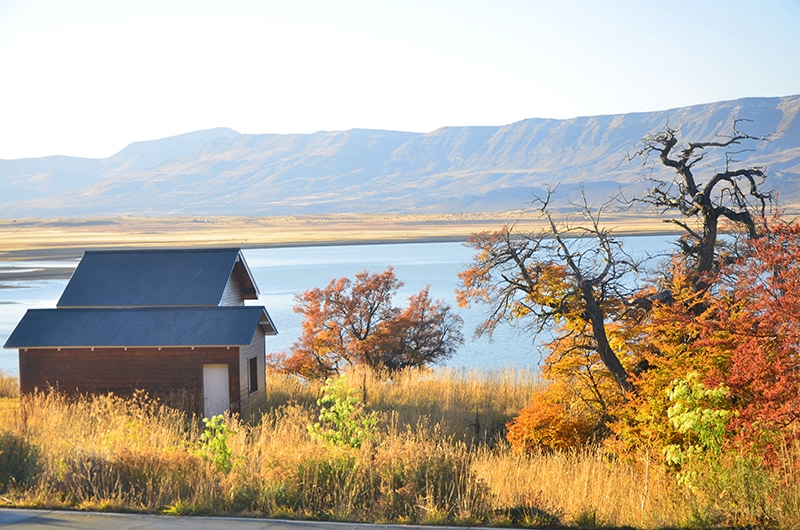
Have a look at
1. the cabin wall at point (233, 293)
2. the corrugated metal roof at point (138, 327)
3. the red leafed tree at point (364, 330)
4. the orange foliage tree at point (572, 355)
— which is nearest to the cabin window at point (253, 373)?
the corrugated metal roof at point (138, 327)

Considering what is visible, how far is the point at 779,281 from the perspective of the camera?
13.9m

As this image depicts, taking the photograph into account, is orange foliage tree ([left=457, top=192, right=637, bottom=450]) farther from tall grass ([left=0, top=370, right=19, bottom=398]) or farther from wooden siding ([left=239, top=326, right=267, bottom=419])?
tall grass ([left=0, top=370, right=19, bottom=398])

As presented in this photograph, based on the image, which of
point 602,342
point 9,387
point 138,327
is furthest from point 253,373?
point 602,342

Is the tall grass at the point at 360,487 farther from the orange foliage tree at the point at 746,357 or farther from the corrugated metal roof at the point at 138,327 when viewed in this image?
the corrugated metal roof at the point at 138,327

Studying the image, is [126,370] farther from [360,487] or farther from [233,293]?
[360,487]

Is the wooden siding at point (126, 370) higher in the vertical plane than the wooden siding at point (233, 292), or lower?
lower

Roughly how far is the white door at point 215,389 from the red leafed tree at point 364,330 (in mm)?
8932

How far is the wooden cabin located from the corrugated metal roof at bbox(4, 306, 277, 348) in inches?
1.2

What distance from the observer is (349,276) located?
3319 inches

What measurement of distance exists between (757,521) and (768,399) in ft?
10.8

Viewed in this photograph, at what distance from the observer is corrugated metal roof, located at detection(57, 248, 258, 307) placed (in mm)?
30188

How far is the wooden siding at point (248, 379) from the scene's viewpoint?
28.2 meters

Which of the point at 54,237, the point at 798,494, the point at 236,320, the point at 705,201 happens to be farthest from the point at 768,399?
the point at 54,237

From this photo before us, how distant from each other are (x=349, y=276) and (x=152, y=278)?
53.4 meters
